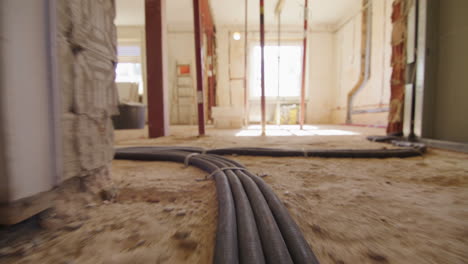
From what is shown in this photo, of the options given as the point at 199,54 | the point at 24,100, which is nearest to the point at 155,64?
the point at 199,54

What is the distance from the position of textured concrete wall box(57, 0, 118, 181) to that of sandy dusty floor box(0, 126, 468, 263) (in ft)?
0.49

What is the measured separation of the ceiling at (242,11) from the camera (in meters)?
6.01

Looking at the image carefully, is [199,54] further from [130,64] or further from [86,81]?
[130,64]

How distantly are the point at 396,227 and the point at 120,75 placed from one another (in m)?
9.45

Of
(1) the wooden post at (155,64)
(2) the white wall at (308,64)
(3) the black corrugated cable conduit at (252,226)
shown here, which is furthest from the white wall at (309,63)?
(3) the black corrugated cable conduit at (252,226)

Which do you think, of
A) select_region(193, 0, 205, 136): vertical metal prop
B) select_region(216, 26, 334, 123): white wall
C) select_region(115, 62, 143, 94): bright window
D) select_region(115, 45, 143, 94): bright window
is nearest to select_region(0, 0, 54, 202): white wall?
select_region(193, 0, 205, 136): vertical metal prop

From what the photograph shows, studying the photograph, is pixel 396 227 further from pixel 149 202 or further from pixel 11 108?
pixel 11 108

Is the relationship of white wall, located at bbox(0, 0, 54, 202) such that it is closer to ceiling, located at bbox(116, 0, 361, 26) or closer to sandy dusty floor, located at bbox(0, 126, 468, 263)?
sandy dusty floor, located at bbox(0, 126, 468, 263)

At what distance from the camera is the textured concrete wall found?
0.65m

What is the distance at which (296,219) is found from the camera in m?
0.69

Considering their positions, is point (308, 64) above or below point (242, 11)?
below

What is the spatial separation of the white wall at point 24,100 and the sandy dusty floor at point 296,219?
148 millimetres

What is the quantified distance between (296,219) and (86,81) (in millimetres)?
809

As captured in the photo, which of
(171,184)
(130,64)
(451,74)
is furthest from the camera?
(130,64)
